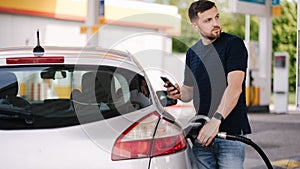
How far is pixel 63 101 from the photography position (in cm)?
351

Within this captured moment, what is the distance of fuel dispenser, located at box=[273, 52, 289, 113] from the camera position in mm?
18969

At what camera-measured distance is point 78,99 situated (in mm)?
3514

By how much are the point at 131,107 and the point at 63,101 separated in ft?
1.43

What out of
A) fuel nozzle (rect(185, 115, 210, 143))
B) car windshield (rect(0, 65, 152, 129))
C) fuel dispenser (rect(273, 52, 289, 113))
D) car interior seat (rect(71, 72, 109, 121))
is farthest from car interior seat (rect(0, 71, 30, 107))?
fuel dispenser (rect(273, 52, 289, 113))

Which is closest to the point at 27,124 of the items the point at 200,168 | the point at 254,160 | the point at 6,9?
the point at 200,168

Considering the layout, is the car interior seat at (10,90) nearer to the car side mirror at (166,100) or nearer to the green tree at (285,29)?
the car side mirror at (166,100)

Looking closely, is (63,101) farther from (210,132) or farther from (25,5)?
(25,5)

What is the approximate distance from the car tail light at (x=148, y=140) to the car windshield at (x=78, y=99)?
0.16 metres

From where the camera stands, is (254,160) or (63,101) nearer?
(63,101)

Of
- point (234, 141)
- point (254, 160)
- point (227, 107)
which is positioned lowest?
point (254, 160)

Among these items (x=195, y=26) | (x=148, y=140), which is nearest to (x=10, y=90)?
(x=148, y=140)

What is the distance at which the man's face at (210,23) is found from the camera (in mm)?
3637

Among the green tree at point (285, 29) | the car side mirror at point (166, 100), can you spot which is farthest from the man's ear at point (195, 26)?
the green tree at point (285, 29)

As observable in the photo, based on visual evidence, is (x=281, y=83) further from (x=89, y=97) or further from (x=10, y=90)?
(x=10, y=90)
